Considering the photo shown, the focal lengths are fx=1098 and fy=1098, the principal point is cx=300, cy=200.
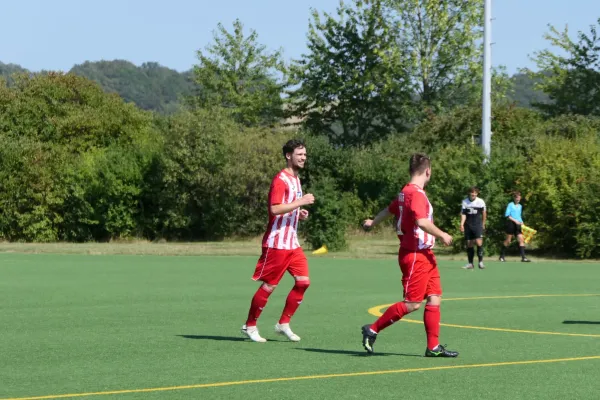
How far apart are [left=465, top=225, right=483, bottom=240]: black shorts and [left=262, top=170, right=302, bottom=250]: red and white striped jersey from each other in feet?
51.5

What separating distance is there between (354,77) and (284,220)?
56.3 metres

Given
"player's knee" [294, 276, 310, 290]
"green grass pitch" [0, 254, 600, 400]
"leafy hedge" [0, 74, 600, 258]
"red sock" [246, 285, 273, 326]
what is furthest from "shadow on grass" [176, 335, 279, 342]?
"leafy hedge" [0, 74, 600, 258]

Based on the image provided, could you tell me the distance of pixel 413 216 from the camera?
402 inches

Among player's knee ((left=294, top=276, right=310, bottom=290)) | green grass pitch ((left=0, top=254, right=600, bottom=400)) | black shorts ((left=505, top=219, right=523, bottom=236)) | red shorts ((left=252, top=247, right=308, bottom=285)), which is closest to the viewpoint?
green grass pitch ((left=0, top=254, right=600, bottom=400))

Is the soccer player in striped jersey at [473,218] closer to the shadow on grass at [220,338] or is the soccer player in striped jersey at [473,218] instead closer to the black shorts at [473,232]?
the black shorts at [473,232]

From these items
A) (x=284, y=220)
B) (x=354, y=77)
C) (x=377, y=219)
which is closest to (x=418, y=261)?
(x=377, y=219)

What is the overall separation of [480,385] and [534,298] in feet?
30.0

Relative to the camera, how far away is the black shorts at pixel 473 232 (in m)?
26.9

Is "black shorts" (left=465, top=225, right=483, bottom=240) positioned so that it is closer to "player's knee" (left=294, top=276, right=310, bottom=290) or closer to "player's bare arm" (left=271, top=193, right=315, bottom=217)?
"player's knee" (left=294, top=276, right=310, bottom=290)

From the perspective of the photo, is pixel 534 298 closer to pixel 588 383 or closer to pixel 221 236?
pixel 588 383

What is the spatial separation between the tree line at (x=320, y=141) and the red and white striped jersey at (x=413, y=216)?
2170cm

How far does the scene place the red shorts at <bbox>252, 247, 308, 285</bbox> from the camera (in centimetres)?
1174

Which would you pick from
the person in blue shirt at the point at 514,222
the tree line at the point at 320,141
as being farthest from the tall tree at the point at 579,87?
the person in blue shirt at the point at 514,222

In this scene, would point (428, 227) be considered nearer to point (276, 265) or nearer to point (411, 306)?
point (411, 306)
